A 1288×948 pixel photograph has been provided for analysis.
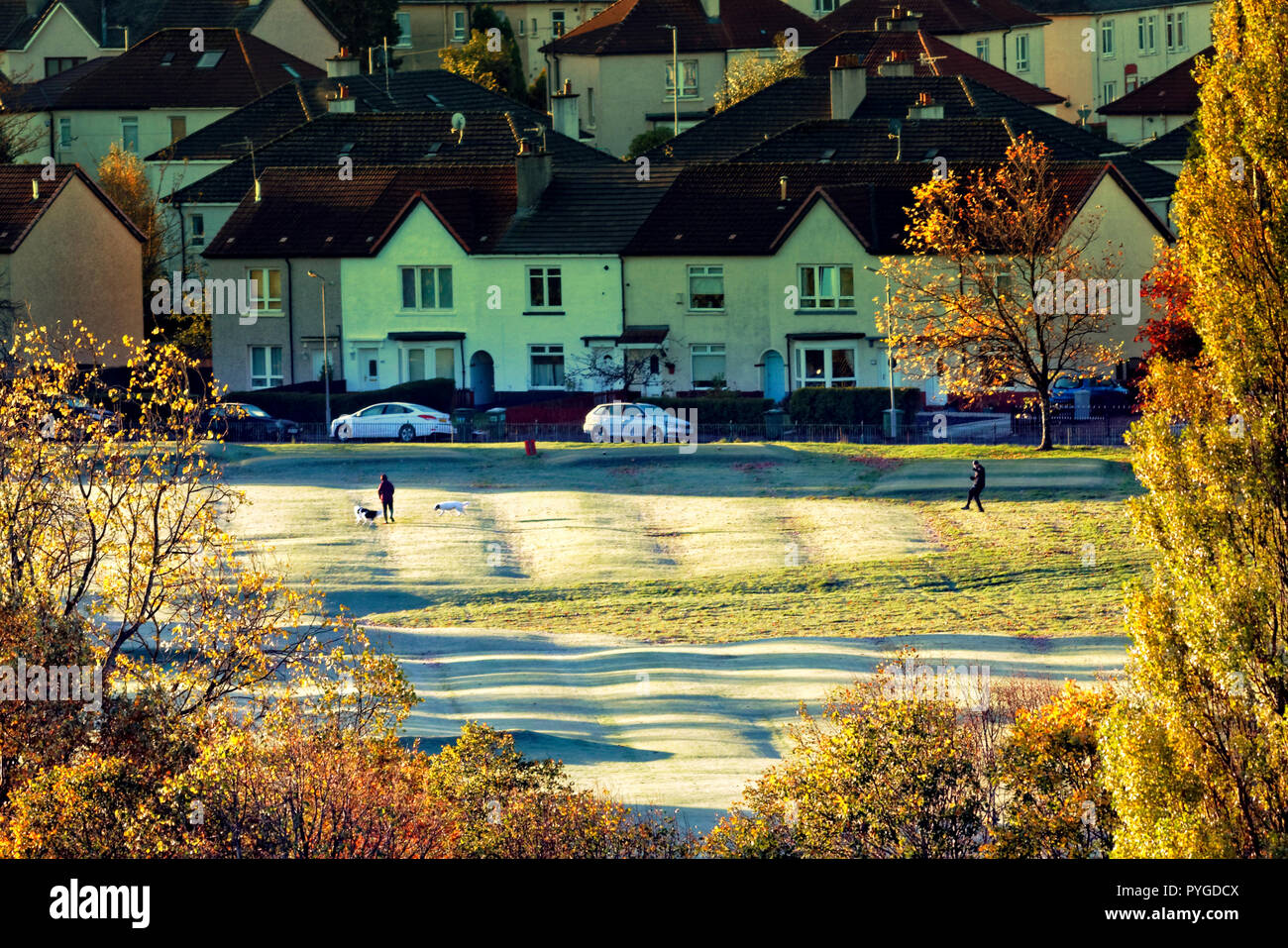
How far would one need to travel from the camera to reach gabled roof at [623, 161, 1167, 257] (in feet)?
224

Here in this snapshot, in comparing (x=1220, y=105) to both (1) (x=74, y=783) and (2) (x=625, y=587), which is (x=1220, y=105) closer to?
(1) (x=74, y=783)

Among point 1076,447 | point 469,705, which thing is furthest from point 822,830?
point 1076,447

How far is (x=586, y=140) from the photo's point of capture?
104 meters

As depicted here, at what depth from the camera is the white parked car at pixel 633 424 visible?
199 feet

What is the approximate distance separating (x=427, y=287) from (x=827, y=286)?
48.4 feet

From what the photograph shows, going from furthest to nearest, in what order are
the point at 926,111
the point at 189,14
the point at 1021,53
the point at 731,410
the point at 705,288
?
the point at 1021,53 < the point at 189,14 < the point at 926,111 < the point at 705,288 < the point at 731,410

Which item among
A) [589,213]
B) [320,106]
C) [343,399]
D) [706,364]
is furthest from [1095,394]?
[320,106]

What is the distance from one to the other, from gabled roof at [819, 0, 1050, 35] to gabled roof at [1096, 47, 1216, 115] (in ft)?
47.0

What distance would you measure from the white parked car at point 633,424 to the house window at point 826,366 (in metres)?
8.70

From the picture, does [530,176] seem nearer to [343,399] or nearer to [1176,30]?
[343,399]

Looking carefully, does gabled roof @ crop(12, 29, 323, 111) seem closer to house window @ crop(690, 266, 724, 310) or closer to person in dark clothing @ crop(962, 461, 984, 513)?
house window @ crop(690, 266, 724, 310)

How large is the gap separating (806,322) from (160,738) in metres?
50.6

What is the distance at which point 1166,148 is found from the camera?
85.1 m

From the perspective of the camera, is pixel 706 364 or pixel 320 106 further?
pixel 320 106
